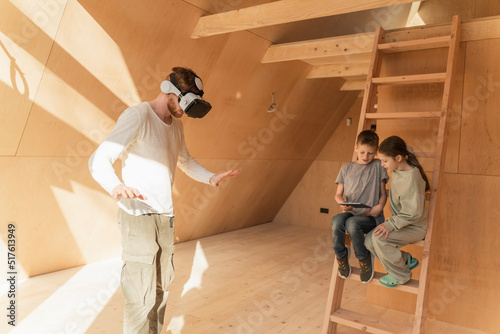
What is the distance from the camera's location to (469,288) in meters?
2.79

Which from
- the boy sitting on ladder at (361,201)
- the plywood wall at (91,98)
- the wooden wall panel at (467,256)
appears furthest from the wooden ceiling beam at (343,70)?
the boy sitting on ladder at (361,201)

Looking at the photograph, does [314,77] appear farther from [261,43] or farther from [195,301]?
[195,301]

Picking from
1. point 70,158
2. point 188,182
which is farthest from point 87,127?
point 188,182

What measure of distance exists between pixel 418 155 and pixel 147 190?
1620mm

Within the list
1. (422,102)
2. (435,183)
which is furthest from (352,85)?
(435,183)

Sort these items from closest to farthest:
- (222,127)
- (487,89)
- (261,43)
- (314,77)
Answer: (487,89)
(261,43)
(222,127)
(314,77)

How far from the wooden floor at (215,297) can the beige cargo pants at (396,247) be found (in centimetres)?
72

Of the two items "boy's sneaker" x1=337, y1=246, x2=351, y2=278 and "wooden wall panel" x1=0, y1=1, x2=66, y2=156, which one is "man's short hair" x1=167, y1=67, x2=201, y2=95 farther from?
"boy's sneaker" x1=337, y1=246, x2=351, y2=278

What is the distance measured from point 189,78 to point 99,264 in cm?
267

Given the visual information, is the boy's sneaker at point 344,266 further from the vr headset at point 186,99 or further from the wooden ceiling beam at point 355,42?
the wooden ceiling beam at point 355,42

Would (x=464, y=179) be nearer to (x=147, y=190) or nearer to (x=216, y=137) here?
(x=147, y=190)

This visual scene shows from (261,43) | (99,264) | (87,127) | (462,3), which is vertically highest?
(462,3)

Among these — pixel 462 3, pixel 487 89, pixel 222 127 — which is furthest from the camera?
pixel 462 3

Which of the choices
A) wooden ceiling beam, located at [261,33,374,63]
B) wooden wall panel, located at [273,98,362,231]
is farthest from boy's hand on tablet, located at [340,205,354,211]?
wooden wall panel, located at [273,98,362,231]
